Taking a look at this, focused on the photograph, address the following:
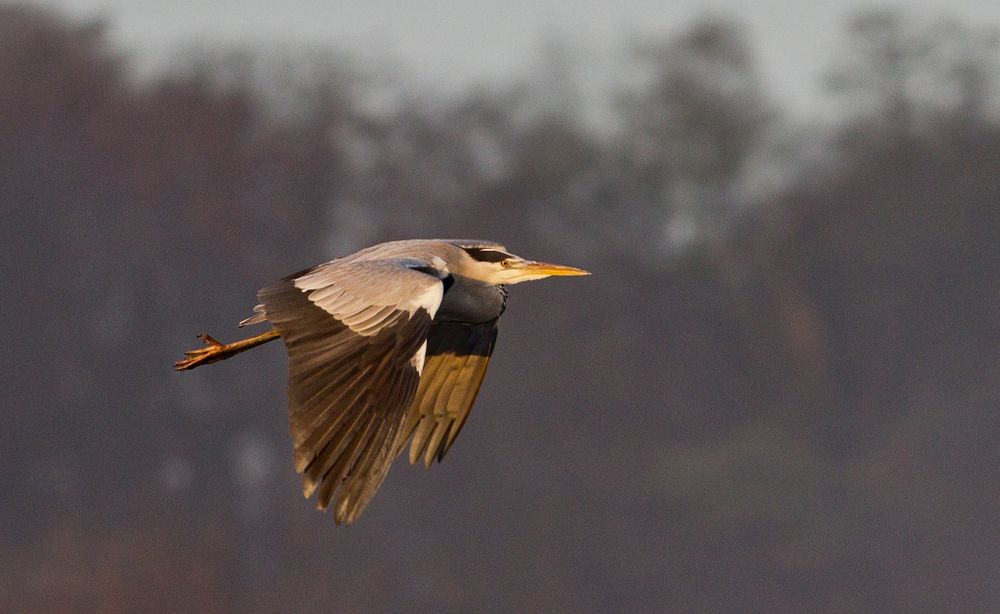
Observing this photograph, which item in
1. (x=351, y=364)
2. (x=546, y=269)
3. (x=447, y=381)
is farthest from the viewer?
(x=447, y=381)

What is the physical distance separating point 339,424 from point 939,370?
4413 cm

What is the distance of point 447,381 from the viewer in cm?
1149

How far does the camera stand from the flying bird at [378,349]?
9.06 metres

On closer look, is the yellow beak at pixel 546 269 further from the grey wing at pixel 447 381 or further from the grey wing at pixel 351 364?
the grey wing at pixel 351 364

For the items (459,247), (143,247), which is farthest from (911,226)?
(459,247)

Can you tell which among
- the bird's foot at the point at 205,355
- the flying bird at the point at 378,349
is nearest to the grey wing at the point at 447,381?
the flying bird at the point at 378,349

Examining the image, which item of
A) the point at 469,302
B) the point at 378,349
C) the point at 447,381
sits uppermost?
the point at 469,302

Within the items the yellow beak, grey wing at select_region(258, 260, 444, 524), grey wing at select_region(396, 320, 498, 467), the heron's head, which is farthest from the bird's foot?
the yellow beak

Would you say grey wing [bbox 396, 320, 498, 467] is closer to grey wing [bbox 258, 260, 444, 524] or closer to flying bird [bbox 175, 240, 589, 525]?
flying bird [bbox 175, 240, 589, 525]

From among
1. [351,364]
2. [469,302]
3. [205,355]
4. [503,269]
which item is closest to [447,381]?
[469,302]

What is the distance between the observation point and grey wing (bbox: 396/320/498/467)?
37.4ft

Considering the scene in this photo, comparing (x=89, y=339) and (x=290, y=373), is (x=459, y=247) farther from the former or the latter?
(x=89, y=339)

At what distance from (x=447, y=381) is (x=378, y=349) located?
2061mm

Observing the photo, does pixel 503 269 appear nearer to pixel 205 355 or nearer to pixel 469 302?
pixel 469 302
